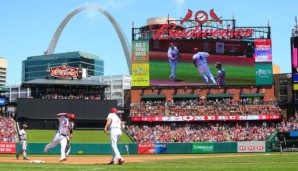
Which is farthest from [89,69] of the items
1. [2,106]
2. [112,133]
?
[112,133]

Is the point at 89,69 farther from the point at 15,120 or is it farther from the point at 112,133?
the point at 112,133

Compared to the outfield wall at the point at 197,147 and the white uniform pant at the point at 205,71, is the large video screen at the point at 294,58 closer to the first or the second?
the white uniform pant at the point at 205,71

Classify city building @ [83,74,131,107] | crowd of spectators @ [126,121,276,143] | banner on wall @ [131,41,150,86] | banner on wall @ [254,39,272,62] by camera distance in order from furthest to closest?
1. city building @ [83,74,131,107]
2. banner on wall @ [131,41,150,86]
3. banner on wall @ [254,39,272,62]
4. crowd of spectators @ [126,121,276,143]

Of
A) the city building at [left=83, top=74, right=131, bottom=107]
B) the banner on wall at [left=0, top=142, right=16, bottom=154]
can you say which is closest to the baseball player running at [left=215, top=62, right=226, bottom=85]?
the banner on wall at [left=0, top=142, right=16, bottom=154]

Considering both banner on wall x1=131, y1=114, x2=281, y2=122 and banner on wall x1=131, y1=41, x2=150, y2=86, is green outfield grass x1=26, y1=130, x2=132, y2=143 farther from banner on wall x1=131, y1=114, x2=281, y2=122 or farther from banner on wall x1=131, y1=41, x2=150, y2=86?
banner on wall x1=131, y1=41, x2=150, y2=86

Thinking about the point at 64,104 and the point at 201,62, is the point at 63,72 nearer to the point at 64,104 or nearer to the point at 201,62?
the point at 64,104

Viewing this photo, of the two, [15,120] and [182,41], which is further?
[182,41]
